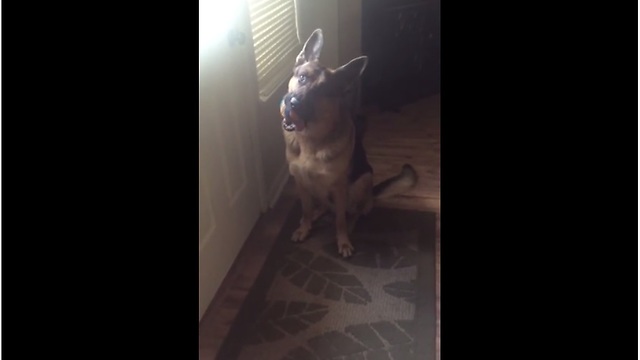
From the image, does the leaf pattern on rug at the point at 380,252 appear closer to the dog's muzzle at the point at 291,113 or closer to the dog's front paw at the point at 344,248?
the dog's front paw at the point at 344,248

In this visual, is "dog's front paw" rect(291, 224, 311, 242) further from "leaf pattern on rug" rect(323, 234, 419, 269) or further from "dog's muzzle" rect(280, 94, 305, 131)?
"dog's muzzle" rect(280, 94, 305, 131)

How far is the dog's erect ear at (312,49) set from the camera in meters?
1.25

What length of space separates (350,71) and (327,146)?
0.89 feet

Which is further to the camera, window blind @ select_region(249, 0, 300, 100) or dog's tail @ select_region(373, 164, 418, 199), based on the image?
dog's tail @ select_region(373, 164, 418, 199)

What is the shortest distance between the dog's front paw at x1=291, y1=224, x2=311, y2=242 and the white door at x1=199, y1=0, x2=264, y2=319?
0.60 feet

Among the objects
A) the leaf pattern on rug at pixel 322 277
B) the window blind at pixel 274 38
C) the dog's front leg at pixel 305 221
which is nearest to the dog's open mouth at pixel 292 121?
the window blind at pixel 274 38

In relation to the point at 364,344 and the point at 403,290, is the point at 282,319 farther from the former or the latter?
the point at 403,290

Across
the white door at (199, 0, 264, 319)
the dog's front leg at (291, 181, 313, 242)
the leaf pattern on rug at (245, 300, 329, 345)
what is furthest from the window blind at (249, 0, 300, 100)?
the leaf pattern on rug at (245, 300, 329, 345)

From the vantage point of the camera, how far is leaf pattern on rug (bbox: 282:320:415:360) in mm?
1312

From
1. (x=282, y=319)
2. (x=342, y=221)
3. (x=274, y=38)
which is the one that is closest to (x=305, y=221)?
(x=342, y=221)
